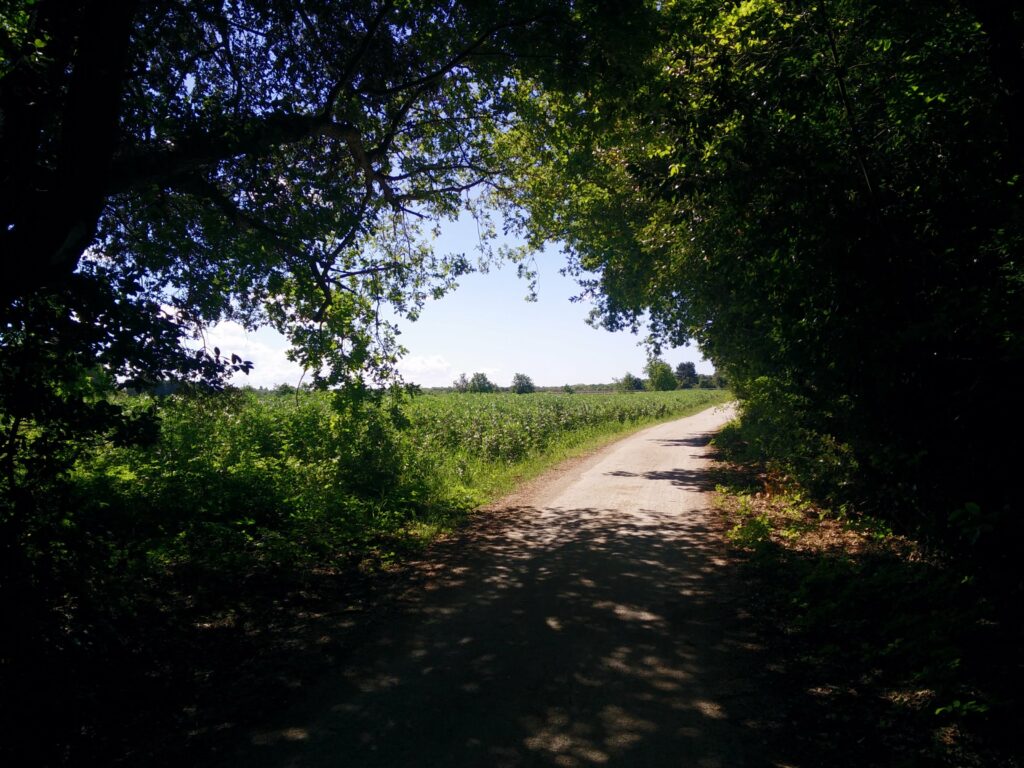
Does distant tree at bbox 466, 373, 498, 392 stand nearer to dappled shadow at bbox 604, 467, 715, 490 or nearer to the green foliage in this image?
the green foliage

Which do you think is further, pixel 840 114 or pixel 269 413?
pixel 269 413

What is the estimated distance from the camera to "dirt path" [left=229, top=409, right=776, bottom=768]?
10.7 feet

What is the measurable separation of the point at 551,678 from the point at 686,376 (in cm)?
10245

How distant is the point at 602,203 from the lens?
13.7 metres

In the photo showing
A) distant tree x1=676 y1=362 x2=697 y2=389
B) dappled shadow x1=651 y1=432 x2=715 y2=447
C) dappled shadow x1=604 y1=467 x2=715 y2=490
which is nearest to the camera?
dappled shadow x1=604 y1=467 x2=715 y2=490

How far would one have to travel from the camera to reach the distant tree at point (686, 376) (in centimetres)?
9981

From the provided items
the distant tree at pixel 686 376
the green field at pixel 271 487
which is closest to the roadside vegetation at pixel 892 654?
the green field at pixel 271 487

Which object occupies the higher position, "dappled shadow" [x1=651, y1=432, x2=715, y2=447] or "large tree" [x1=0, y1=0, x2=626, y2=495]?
"large tree" [x1=0, y1=0, x2=626, y2=495]

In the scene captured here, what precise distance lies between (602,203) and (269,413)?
10014 mm

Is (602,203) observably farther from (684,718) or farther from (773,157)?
(684,718)

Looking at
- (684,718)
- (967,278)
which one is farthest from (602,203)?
(684,718)

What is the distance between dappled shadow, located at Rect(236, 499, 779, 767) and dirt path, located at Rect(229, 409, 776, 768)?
12 millimetres

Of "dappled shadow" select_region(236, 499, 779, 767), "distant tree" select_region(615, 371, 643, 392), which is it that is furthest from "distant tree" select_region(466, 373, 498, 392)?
"dappled shadow" select_region(236, 499, 779, 767)

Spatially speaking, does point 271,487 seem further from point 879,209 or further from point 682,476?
point 682,476
